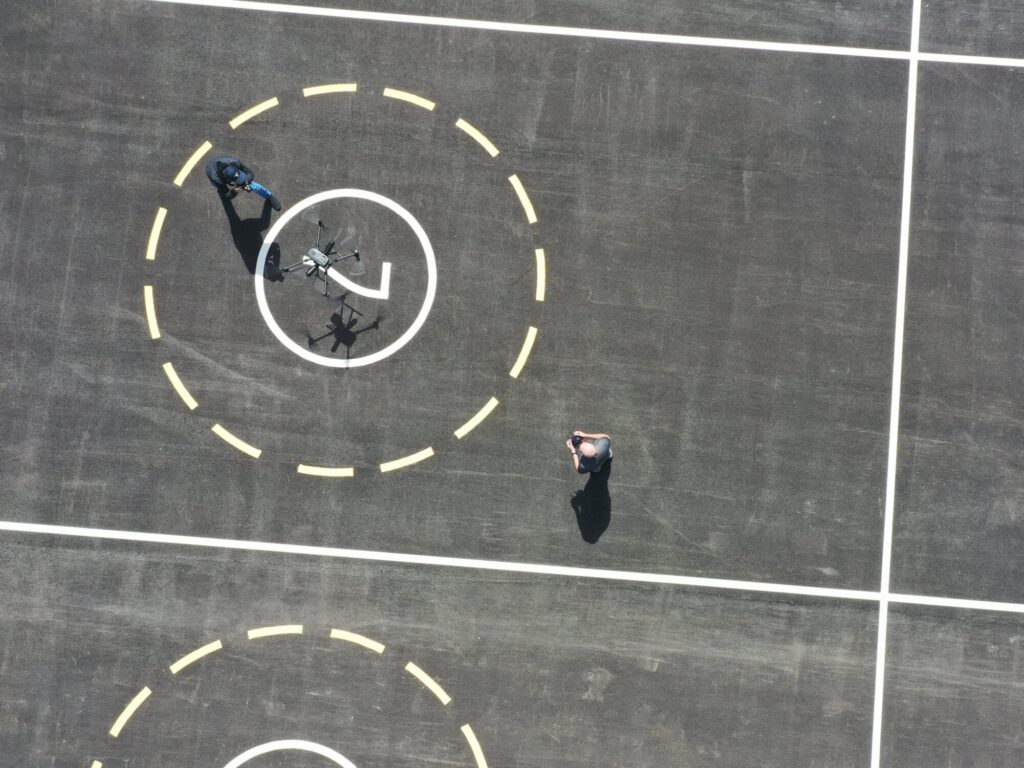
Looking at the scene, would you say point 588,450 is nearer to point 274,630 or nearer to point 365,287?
point 365,287

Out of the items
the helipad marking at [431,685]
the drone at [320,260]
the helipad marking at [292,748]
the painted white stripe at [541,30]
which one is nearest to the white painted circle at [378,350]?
the drone at [320,260]

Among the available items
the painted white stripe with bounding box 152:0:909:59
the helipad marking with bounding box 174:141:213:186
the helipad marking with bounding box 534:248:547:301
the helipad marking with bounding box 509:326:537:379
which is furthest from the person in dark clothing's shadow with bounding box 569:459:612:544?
the helipad marking with bounding box 174:141:213:186

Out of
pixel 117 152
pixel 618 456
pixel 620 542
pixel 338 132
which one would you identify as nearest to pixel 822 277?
pixel 618 456

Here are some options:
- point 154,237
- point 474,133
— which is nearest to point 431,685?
point 154,237

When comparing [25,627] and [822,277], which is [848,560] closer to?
[822,277]

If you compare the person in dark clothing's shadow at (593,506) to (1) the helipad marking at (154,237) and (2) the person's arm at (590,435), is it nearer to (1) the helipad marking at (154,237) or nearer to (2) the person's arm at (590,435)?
(2) the person's arm at (590,435)

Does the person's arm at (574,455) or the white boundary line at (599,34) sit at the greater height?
the white boundary line at (599,34)
